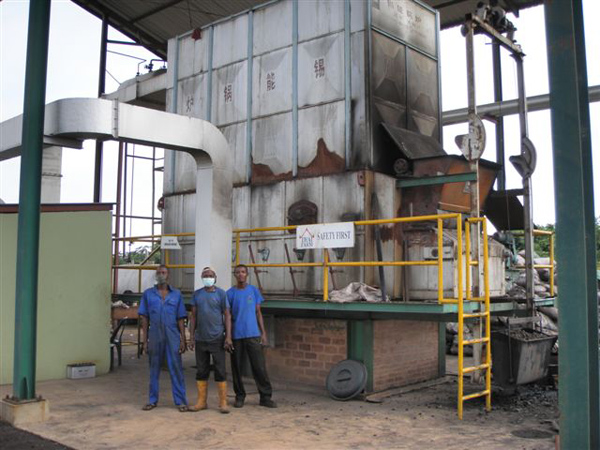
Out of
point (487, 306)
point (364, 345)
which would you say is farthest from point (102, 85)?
point (487, 306)

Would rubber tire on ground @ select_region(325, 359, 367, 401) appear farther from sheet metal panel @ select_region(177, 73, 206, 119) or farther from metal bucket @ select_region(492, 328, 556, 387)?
sheet metal panel @ select_region(177, 73, 206, 119)

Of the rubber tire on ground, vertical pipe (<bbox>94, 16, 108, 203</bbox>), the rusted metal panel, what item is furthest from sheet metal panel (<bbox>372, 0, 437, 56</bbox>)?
vertical pipe (<bbox>94, 16, 108, 203</bbox>)

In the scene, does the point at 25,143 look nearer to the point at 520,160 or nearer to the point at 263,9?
the point at 263,9

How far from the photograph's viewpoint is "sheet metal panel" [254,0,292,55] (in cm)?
1133

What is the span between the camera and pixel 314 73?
35.7ft

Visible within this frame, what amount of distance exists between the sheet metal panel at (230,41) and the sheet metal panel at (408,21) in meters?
2.70

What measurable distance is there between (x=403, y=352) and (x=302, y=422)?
116 inches

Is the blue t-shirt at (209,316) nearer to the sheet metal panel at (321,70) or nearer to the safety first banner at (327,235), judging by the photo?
the safety first banner at (327,235)

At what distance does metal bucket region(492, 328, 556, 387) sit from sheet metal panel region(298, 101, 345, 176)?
144 inches

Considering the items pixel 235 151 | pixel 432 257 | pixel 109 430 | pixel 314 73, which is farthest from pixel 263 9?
pixel 109 430

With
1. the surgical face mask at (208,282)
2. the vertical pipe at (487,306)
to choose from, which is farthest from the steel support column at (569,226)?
the surgical face mask at (208,282)

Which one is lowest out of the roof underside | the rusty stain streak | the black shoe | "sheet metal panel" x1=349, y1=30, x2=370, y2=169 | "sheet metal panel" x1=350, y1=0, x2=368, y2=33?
the black shoe

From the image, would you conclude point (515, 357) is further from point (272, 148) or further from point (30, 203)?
point (30, 203)

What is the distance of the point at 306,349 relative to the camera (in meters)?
10.2
